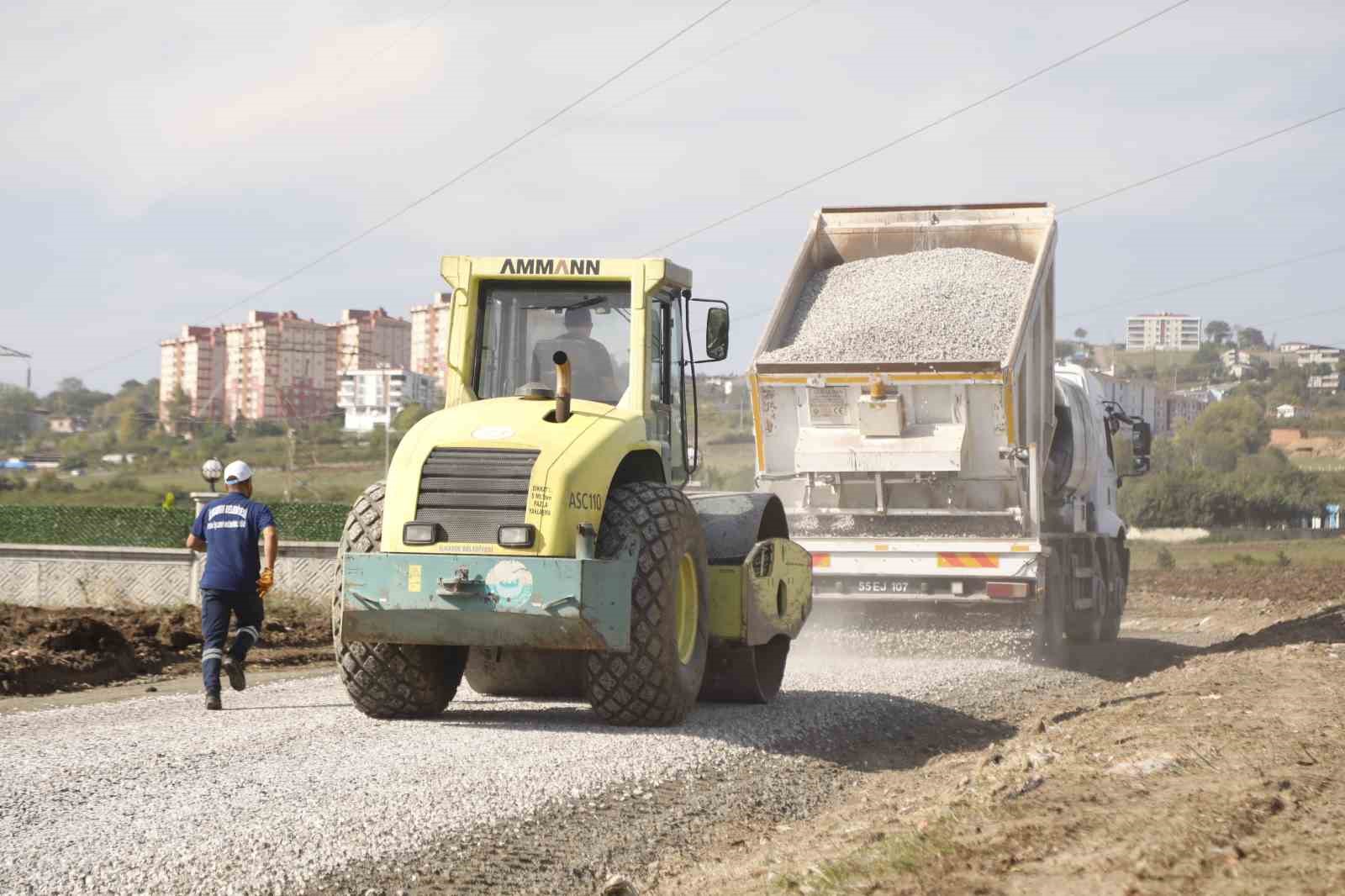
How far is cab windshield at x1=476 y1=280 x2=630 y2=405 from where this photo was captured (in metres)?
9.86

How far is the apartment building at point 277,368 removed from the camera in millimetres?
128125

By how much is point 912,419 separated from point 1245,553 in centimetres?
3946

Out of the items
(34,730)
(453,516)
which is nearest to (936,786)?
(453,516)

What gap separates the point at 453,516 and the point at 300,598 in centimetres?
1573

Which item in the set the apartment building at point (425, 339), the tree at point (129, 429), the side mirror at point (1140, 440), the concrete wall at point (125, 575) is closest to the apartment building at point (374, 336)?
the apartment building at point (425, 339)

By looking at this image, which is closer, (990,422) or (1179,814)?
(1179,814)

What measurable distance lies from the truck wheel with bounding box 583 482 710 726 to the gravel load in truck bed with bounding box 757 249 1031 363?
585cm

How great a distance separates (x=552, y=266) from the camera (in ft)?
32.7

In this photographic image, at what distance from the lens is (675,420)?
10.4 m

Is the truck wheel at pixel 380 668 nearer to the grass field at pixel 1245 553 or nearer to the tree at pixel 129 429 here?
the grass field at pixel 1245 553

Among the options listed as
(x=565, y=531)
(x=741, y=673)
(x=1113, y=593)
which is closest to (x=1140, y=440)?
(x=1113, y=593)

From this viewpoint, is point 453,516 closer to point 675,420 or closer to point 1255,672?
point 675,420

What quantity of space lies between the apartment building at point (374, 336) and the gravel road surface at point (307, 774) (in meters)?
125

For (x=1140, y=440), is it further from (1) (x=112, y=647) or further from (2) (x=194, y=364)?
(2) (x=194, y=364)
